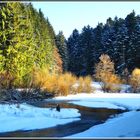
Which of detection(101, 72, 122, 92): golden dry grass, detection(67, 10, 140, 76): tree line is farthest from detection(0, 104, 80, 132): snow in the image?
detection(67, 10, 140, 76): tree line

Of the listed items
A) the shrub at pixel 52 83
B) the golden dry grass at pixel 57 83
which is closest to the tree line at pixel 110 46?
the golden dry grass at pixel 57 83

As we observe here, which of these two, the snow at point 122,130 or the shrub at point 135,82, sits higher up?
the shrub at point 135,82

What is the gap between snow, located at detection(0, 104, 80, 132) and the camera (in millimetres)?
20723

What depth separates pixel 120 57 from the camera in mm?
70062

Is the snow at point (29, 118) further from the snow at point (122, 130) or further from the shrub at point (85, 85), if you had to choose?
the shrub at point (85, 85)

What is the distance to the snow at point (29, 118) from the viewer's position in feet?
68.0

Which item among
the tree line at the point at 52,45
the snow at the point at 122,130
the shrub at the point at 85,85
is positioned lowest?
the snow at the point at 122,130

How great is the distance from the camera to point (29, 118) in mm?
23047

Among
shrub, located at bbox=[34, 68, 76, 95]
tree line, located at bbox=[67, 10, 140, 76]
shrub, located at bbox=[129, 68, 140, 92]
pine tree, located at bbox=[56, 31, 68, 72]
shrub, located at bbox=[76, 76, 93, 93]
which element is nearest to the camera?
shrub, located at bbox=[34, 68, 76, 95]

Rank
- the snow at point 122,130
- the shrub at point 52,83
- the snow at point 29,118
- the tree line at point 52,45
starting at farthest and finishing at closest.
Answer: the shrub at point 52,83, the tree line at point 52,45, the snow at point 29,118, the snow at point 122,130

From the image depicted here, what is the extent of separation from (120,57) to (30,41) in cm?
2802

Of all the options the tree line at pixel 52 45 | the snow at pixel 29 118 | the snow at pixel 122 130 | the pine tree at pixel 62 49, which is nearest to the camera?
the snow at pixel 122 130

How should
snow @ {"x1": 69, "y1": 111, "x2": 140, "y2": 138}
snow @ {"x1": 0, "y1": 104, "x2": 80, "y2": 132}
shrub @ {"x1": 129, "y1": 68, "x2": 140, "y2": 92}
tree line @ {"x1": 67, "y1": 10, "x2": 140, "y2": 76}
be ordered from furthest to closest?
tree line @ {"x1": 67, "y1": 10, "x2": 140, "y2": 76} → shrub @ {"x1": 129, "y1": 68, "x2": 140, "y2": 92} → snow @ {"x1": 0, "y1": 104, "x2": 80, "y2": 132} → snow @ {"x1": 69, "y1": 111, "x2": 140, "y2": 138}

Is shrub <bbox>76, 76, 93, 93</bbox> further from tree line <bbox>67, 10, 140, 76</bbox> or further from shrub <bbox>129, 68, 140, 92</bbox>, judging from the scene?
tree line <bbox>67, 10, 140, 76</bbox>
